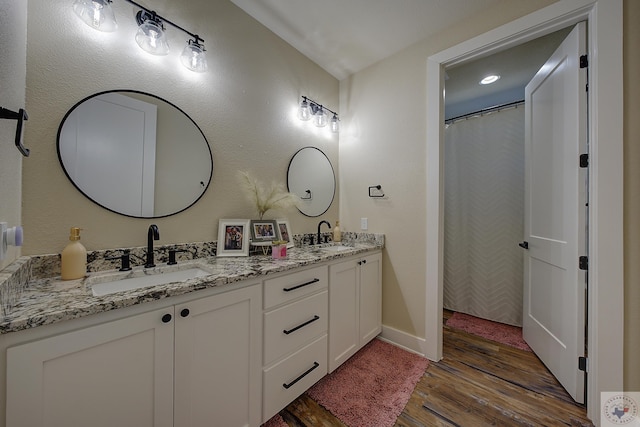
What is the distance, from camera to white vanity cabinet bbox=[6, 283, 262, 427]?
Answer: 661 mm

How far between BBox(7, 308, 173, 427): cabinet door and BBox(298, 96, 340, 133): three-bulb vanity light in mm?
1812

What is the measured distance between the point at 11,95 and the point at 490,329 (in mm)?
3517

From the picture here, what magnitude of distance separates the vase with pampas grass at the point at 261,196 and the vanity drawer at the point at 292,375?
0.95 meters

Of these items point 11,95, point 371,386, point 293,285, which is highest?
point 11,95

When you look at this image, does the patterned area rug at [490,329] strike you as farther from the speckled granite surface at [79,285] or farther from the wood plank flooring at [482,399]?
the speckled granite surface at [79,285]

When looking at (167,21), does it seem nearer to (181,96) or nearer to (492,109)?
(181,96)

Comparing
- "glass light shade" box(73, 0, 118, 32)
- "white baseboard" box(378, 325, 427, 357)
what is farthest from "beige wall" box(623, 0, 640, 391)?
"glass light shade" box(73, 0, 118, 32)

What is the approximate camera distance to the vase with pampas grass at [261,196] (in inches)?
67.4

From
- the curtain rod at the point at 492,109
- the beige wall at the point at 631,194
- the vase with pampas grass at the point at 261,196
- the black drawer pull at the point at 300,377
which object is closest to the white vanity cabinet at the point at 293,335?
the black drawer pull at the point at 300,377

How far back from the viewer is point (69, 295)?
0.82 m

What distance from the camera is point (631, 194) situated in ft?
4.08

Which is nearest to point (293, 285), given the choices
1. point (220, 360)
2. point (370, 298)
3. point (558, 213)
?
point (220, 360)

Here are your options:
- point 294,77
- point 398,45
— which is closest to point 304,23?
point 294,77

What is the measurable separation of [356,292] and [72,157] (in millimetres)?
1820
